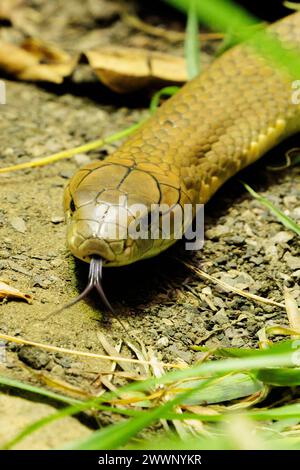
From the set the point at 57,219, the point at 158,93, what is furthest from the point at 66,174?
the point at 158,93

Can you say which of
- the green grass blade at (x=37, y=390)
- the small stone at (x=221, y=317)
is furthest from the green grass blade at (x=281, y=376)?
the green grass blade at (x=37, y=390)

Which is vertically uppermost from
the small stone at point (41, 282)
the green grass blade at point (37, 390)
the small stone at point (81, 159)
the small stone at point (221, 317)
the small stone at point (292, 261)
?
the small stone at point (81, 159)

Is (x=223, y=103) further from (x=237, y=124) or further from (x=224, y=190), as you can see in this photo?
(x=224, y=190)

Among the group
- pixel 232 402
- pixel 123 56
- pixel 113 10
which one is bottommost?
pixel 232 402

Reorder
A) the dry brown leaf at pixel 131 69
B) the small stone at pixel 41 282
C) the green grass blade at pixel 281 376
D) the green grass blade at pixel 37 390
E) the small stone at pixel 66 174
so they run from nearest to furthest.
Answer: the green grass blade at pixel 37 390 → the green grass blade at pixel 281 376 → the small stone at pixel 41 282 → the small stone at pixel 66 174 → the dry brown leaf at pixel 131 69

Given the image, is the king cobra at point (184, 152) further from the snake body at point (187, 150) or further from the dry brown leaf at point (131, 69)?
the dry brown leaf at point (131, 69)

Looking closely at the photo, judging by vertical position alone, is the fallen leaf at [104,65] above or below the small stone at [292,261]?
above

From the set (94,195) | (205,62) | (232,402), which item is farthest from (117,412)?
(205,62)
